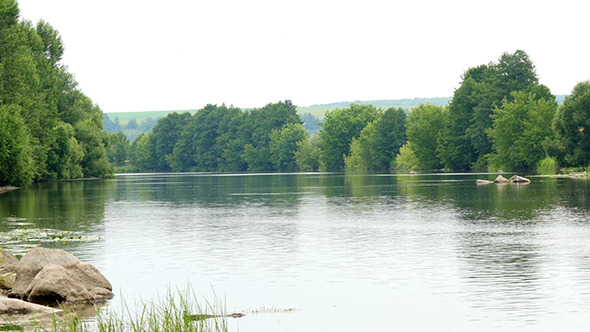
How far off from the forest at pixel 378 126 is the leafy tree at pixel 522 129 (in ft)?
0.52

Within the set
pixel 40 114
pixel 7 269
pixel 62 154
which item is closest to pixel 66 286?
pixel 7 269

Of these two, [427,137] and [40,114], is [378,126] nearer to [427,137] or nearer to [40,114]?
[427,137]

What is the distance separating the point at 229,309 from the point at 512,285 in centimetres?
677

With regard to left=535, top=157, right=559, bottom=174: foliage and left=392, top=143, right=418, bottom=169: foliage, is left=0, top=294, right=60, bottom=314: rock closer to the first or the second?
left=535, top=157, right=559, bottom=174: foliage

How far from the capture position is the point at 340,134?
186 m

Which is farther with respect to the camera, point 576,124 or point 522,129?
point 522,129

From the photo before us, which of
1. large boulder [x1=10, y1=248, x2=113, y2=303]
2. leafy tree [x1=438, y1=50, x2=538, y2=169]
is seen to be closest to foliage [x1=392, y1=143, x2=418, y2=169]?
leafy tree [x1=438, y1=50, x2=538, y2=169]

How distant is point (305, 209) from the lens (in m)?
45.8

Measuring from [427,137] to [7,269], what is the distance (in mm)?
132128

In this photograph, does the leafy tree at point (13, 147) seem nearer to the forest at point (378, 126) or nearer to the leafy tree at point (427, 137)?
the forest at point (378, 126)

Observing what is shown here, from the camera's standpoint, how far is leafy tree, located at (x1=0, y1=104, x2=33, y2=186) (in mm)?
62878

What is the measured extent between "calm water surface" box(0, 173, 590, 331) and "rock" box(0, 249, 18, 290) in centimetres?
259

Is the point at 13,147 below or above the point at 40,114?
below

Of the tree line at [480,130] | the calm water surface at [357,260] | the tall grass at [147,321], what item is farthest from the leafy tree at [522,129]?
the tall grass at [147,321]
